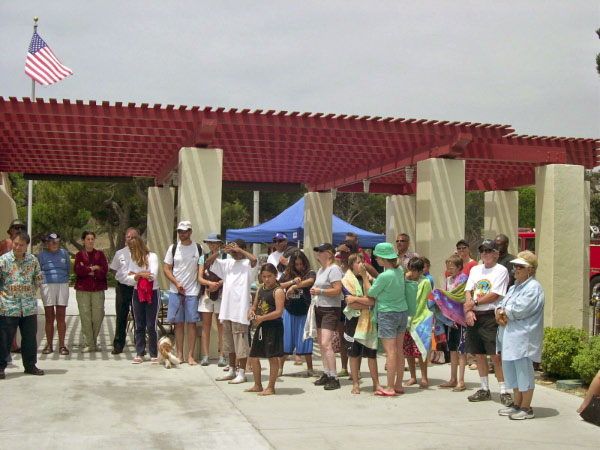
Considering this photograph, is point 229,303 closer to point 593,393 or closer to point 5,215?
point 593,393

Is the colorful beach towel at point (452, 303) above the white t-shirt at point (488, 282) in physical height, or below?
Result: below

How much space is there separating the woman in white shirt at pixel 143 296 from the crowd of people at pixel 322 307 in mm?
16

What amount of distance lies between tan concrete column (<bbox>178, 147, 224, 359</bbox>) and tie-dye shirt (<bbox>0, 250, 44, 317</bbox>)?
2.41 metres

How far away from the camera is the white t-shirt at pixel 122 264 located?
9.04 meters

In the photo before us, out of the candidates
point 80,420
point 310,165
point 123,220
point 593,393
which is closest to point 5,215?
point 310,165

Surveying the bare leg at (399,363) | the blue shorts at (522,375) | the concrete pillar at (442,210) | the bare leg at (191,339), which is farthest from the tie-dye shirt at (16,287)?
the concrete pillar at (442,210)

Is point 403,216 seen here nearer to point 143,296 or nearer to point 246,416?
point 143,296

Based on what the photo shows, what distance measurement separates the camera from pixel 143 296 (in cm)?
873

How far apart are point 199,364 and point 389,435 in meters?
3.92

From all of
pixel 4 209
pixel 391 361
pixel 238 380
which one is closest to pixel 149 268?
pixel 238 380

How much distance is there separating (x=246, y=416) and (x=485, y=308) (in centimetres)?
264

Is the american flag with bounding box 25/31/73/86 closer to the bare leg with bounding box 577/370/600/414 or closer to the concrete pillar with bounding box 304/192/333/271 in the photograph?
the concrete pillar with bounding box 304/192/333/271

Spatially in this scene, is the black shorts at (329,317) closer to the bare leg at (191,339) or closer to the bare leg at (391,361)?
the bare leg at (391,361)

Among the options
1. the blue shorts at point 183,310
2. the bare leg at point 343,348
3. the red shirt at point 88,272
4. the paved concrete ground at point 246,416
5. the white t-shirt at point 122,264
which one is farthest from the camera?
the red shirt at point 88,272
